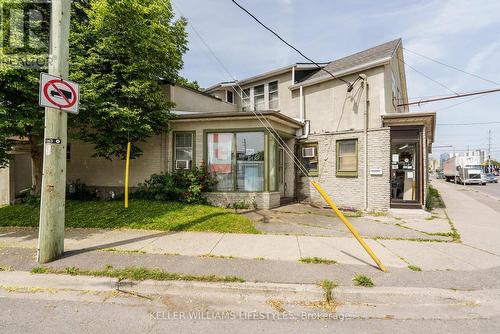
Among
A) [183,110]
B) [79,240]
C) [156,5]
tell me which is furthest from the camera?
[183,110]

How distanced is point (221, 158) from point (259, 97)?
6895 mm

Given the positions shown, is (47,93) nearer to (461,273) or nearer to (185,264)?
(185,264)

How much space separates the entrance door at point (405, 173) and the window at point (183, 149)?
8214 mm

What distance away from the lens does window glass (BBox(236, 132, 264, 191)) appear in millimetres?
9922

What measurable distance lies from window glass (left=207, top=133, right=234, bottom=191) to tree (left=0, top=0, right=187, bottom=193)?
2082 mm

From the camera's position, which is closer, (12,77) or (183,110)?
(12,77)

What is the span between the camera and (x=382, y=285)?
3834 millimetres

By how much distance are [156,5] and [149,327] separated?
9.91 metres

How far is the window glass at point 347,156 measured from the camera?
33.7 ft

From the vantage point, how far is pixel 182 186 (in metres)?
9.82

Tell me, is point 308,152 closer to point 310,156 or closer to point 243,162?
point 310,156

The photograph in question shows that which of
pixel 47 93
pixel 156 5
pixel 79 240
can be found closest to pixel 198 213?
pixel 79 240

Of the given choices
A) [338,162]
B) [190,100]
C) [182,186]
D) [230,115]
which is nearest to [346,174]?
[338,162]

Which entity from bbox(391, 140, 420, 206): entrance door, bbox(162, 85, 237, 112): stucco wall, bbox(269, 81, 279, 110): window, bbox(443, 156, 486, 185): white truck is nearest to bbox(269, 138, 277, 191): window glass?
bbox(391, 140, 420, 206): entrance door
